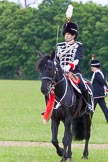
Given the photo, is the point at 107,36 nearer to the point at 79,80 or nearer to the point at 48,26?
the point at 48,26

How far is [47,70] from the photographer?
9977mm

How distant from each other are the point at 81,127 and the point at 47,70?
2.39m

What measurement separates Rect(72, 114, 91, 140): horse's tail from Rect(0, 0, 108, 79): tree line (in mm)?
66630

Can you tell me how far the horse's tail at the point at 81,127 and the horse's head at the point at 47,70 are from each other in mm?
1899

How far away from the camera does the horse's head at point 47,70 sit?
387 inches

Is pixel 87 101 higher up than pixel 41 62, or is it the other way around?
pixel 41 62

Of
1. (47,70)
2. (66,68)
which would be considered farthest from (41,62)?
(66,68)

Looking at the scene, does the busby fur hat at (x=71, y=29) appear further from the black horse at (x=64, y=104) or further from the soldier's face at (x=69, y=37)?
the black horse at (x=64, y=104)

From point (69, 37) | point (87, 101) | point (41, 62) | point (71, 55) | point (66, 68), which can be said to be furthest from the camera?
point (87, 101)

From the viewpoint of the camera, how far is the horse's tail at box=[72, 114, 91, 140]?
11805 millimetres

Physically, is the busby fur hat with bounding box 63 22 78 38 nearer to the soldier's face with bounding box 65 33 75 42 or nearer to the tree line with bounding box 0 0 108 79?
the soldier's face with bounding box 65 33 75 42

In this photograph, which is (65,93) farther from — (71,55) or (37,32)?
(37,32)

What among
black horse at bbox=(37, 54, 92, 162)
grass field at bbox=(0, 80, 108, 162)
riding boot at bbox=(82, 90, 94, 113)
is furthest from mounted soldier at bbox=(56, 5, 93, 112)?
grass field at bbox=(0, 80, 108, 162)

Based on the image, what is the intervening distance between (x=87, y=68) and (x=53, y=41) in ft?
24.9
